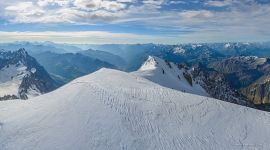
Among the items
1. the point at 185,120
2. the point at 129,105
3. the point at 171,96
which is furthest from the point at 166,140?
the point at 171,96

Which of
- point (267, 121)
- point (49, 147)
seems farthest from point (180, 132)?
point (49, 147)

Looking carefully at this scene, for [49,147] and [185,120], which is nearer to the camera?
[49,147]

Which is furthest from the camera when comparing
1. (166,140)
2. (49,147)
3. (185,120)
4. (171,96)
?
(171,96)

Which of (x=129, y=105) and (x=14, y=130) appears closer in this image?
(x=14, y=130)

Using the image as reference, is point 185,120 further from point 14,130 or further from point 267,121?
point 14,130

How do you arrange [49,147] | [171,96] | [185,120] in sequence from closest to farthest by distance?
1. [49,147]
2. [185,120]
3. [171,96]

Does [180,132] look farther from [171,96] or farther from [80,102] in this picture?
[80,102]
